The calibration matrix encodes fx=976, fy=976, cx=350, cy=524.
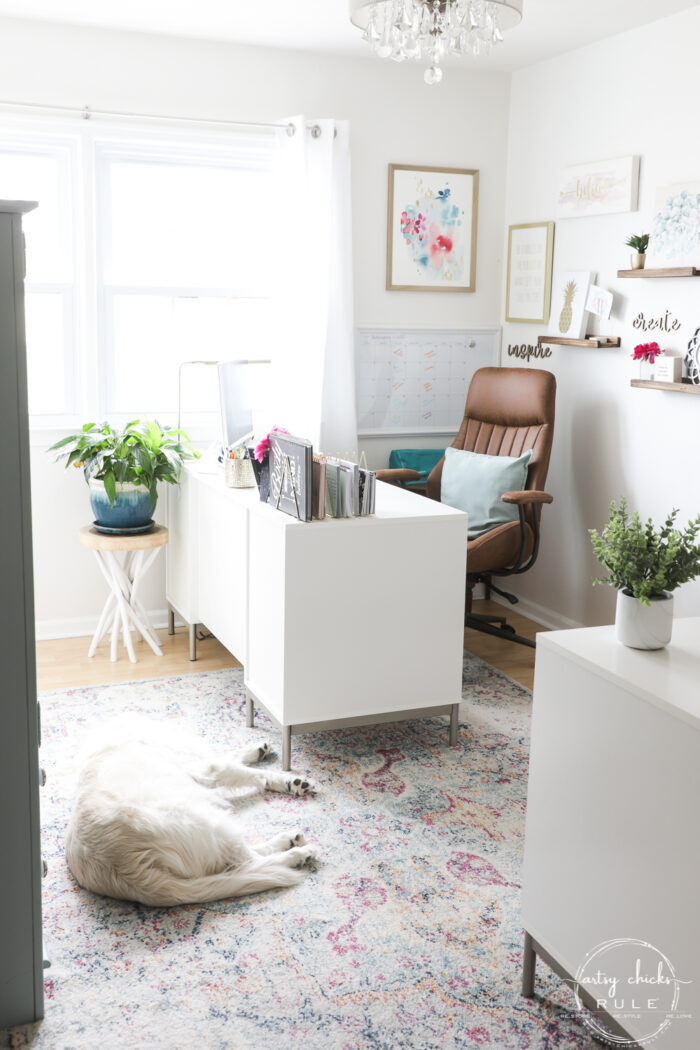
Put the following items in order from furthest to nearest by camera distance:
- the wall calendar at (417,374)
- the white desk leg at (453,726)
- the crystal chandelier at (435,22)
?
the wall calendar at (417,374) < the white desk leg at (453,726) < the crystal chandelier at (435,22)

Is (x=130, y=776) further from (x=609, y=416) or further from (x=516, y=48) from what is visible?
(x=516, y=48)

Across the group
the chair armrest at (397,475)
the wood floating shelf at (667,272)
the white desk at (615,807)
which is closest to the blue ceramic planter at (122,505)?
the chair armrest at (397,475)

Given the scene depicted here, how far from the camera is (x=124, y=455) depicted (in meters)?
3.78

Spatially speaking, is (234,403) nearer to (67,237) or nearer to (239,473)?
(239,473)

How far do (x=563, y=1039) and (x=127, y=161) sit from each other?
11.9 feet

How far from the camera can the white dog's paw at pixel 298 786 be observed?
9.30ft

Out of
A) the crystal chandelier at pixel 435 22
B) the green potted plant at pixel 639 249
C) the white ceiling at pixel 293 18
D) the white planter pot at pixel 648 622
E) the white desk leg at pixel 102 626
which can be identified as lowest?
the white desk leg at pixel 102 626

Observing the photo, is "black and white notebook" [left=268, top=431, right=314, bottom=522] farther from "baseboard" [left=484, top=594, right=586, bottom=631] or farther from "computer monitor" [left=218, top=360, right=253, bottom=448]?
"baseboard" [left=484, top=594, right=586, bottom=631]

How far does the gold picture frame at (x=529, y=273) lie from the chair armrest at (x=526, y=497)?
95 cm

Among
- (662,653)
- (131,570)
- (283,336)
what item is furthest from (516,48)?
(662,653)

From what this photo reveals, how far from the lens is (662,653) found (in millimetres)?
1802

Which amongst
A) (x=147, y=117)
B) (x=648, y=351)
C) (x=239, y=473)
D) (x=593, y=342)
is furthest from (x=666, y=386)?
(x=147, y=117)

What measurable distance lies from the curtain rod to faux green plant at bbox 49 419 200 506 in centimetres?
123

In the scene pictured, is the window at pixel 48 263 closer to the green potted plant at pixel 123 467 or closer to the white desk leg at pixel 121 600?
the green potted plant at pixel 123 467
